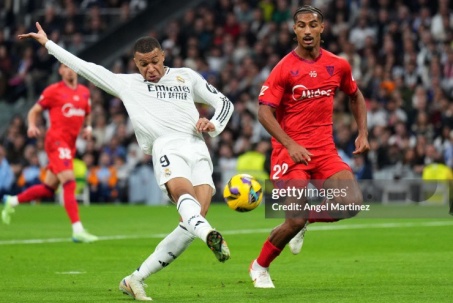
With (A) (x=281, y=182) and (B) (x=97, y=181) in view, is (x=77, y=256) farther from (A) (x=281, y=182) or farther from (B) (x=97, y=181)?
(B) (x=97, y=181)

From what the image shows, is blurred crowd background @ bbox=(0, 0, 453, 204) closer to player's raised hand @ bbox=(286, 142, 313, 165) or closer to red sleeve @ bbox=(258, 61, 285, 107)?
red sleeve @ bbox=(258, 61, 285, 107)

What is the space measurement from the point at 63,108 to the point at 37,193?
179cm

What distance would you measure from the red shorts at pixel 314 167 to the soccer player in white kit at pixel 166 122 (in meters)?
0.95

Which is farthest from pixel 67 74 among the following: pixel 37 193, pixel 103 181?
pixel 103 181

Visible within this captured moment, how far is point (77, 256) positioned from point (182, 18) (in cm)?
2017

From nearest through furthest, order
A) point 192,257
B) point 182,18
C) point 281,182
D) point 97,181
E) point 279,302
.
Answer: point 279,302, point 281,182, point 192,257, point 97,181, point 182,18

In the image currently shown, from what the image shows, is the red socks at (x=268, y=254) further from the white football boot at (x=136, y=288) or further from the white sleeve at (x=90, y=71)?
the white sleeve at (x=90, y=71)

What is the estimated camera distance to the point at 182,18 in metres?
35.2

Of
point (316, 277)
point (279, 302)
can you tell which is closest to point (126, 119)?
point (316, 277)

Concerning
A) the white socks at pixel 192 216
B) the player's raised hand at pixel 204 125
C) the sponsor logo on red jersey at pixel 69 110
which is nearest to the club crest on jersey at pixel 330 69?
the player's raised hand at pixel 204 125

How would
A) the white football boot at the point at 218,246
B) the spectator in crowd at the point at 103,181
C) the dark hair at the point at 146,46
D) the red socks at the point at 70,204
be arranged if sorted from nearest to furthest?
the white football boot at the point at 218,246
the dark hair at the point at 146,46
the red socks at the point at 70,204
the spectator in crowd at the point at 103,181

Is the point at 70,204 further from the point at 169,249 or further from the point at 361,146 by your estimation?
the point at 169,249

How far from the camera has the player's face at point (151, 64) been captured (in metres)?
11.2

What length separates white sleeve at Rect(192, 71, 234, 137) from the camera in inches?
442
